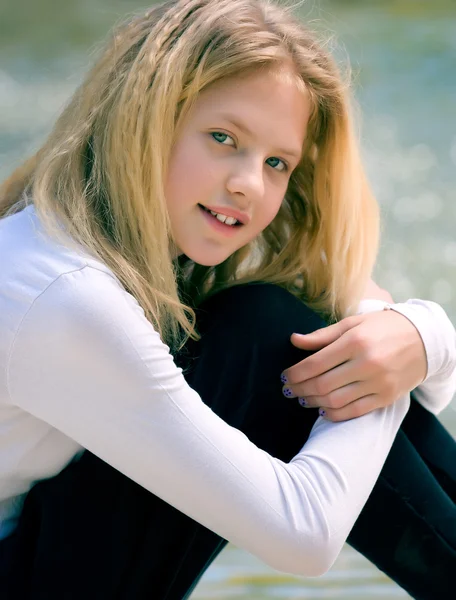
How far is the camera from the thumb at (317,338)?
3.27 feet

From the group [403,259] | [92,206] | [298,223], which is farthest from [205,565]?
[403,259]

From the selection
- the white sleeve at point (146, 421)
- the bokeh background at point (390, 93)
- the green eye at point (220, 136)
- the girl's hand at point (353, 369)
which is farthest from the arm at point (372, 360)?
the bokeh background at point (390, 93)

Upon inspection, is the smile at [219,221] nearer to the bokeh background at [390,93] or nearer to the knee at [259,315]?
the knee at [259,315]

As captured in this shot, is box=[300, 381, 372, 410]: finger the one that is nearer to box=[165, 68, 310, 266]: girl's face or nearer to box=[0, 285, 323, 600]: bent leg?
box=[0, 285, 323, 600]: bent leg

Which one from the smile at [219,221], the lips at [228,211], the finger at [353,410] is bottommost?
the finger at [353,410]

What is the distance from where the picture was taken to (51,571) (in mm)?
899

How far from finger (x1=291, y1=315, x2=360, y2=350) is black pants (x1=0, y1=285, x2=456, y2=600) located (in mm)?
14

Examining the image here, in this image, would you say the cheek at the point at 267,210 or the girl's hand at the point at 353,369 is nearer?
the girl's hand at the point at 353,369

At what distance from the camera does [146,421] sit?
810mm

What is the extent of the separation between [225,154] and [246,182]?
41mm

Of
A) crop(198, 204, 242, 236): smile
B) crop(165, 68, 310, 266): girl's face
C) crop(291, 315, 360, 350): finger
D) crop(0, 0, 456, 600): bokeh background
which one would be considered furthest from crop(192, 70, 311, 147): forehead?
crop(0, 0, 456, 600): bokeh background

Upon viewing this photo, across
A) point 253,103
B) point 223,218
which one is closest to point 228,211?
point 223,218

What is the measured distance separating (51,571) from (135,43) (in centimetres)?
61

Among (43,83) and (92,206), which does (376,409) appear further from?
(43,83)
